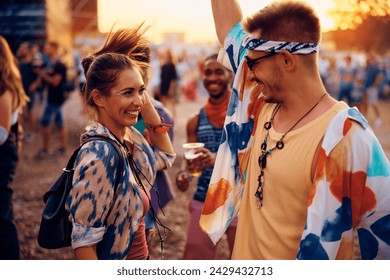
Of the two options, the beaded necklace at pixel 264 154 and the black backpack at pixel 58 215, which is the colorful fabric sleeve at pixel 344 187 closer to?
the beaded necklace at pixel 264 154

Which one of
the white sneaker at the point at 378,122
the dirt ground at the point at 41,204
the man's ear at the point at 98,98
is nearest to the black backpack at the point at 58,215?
the man's ear at the point at 98,98

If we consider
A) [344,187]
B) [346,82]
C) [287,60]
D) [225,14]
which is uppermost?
[225,14]

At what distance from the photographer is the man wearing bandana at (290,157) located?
5.11 ft

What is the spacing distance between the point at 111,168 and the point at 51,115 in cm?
639

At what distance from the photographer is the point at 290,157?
68.2 inches

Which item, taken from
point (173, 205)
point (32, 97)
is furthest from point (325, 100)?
point (32, 97)

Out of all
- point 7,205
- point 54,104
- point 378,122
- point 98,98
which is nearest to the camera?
point 98,98

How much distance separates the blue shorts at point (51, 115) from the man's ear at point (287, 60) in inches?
258

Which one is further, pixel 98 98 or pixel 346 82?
pixel 346 82

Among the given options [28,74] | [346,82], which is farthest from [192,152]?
[346,82]

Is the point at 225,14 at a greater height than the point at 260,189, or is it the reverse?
the point at 225,14

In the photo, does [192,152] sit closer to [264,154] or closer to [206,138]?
[206,138]

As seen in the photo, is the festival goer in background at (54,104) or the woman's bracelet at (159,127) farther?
the festival goer in background at (54,104)

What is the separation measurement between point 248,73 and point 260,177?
449mm
